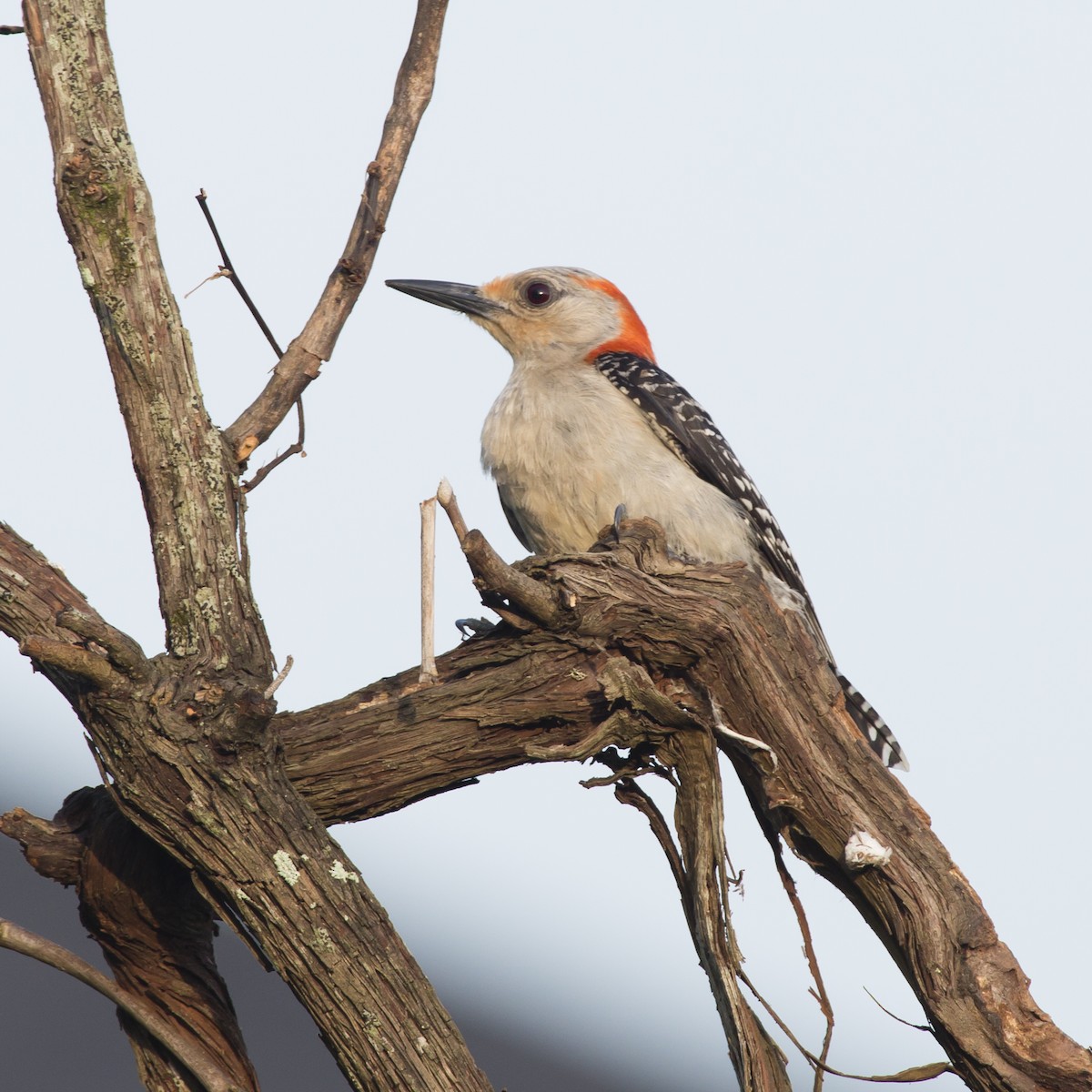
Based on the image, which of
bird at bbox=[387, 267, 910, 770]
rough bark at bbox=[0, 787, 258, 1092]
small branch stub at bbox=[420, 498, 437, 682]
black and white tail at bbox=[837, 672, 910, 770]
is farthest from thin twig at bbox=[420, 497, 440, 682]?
black and white tail at bbox=[837, 672, 910, 770]

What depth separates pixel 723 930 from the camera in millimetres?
3973

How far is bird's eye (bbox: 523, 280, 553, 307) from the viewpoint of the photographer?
7.06 metres

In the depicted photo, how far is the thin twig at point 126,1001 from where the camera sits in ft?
11.6

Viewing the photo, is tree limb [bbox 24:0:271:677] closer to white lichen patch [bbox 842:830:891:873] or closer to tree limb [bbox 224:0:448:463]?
tree limb [bbox 224:0:448:463]

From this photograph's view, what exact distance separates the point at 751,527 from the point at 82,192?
3642 millimetres

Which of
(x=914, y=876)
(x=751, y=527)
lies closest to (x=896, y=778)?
(x=914, y=876)

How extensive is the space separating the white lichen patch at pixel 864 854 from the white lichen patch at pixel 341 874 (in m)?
1.56

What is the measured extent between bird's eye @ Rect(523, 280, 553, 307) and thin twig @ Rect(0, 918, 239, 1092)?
4.23m

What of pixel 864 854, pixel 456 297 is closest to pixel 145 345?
pixel 864 854

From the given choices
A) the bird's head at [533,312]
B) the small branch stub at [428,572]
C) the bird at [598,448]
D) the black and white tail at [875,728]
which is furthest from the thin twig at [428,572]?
the bird's head at [533,312]

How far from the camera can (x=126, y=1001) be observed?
3.80m

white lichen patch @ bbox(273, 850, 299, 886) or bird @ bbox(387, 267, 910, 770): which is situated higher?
bird @ bbox(387, 267, 910, 770)

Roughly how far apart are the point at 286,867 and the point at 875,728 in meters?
3.18

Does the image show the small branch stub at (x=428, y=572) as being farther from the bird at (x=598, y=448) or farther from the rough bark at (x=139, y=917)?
the bird at (x=598, y=448)
